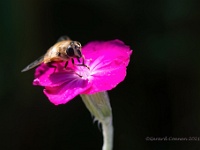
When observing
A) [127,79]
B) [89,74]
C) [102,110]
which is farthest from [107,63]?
[127,79]

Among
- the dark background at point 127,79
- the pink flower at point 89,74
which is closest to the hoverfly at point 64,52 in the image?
the pink flower at point 89,74

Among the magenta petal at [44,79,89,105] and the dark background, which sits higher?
the magenta petal at [44,79,89,105]

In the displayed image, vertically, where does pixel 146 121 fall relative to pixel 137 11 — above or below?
below

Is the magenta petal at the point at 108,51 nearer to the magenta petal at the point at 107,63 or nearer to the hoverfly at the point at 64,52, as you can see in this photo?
the magenta petal at the point at 107,63

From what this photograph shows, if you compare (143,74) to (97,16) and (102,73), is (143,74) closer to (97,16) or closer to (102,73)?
(97,16)

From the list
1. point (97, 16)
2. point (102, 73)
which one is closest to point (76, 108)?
point (97, 16)


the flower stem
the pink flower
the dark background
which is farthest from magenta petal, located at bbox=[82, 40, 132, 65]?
the dark background

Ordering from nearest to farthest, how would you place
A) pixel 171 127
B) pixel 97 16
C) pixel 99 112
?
pixel 99 112 → pixel 171 127 → pixel 97 16

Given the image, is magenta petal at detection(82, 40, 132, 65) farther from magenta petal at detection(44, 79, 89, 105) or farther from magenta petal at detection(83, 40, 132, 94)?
magenta petal at detection(44, 79, 89, 105)
